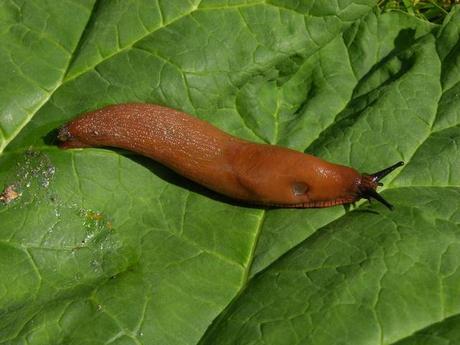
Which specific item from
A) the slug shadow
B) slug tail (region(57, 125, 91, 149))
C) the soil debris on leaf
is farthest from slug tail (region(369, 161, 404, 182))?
the soil debris on leaf

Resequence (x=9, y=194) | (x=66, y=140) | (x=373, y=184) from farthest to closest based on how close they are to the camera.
Result: (x=66, y=140) < (x=9, y=194) < (x=373, y=184)

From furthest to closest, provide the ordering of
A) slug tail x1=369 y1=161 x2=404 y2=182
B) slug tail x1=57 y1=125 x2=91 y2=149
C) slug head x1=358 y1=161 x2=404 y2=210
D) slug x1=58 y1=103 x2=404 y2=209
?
slug tail x1=57 y1=125 x2=91 y2=149 < slug x1=58 y1=103 x2=404 y2=209 < slug tail x1=369 y1=161 x2=404 y2=182 < slug head x1=358 y1=161 x2=404 y2=210

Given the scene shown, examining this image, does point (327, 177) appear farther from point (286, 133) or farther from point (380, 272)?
point (380, 272)

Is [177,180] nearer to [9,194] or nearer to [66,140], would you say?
[66,140]

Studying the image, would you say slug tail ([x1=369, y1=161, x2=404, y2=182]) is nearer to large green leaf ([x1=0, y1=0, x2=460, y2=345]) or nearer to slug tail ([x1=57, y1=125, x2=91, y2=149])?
large green leaf ([x1=0, y1=0, x2=460, y2=345])

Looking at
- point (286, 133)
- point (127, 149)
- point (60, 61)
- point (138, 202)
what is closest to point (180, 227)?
point (138, 202)

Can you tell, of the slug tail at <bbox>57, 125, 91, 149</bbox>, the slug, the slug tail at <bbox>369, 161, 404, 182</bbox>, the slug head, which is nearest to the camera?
the slug head

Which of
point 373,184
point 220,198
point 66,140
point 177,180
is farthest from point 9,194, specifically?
point 373,184
